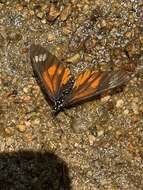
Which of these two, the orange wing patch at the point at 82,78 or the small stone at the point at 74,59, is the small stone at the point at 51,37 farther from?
A: the orange wing patch at the point at 82,78

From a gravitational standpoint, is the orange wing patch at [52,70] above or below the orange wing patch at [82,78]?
above

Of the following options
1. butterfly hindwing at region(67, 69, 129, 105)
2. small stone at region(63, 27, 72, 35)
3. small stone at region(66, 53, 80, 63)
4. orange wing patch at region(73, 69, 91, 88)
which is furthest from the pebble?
small stone at region(63, 27, 72, 35)

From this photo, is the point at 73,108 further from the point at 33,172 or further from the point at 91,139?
the point at 33,172

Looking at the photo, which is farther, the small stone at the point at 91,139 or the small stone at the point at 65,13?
the small stone at the point at 65,13

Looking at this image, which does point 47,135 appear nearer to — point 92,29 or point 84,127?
point 84,127

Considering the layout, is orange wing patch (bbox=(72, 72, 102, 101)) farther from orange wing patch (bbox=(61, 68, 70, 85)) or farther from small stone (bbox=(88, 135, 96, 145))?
small stone (bbox=(88, 135, 96, 145))

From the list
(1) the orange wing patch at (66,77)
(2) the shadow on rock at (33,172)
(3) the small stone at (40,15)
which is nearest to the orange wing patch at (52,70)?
(1) the orange wing patch at (66,77)
